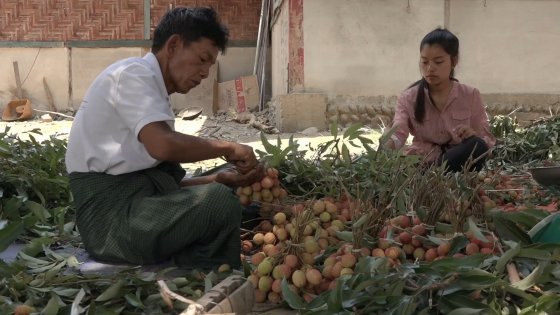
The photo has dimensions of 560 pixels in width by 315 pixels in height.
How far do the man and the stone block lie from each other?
5331 mm

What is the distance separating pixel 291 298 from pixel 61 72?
34.5 ft

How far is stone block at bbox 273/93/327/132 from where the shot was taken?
299 inches

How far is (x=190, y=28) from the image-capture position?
2213 millimetres

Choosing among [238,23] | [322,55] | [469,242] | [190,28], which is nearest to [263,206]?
[190,28]

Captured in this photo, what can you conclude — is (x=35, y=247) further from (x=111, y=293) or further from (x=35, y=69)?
(x=35, y=69)

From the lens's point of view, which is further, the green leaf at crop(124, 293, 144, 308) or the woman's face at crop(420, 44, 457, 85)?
the woman's face at crop(420, 44, 457, 85)

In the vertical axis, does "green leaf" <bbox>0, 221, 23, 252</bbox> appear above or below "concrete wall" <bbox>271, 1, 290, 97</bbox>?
below

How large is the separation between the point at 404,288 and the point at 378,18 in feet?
21.3

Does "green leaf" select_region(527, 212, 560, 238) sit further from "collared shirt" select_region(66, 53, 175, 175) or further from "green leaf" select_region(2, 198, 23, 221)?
"green leaf" select_region(2, 198, 23, 221)

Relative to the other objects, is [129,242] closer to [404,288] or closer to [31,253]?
[31,253]

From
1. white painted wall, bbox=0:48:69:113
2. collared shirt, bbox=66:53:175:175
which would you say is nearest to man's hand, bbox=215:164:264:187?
collared shirt, bbox=66:53:175:175

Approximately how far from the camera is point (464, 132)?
329 centimetres

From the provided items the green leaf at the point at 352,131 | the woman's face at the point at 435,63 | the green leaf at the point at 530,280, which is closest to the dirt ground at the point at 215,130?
the woman's face at the point at 435,63

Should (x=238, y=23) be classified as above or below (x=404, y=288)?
above
